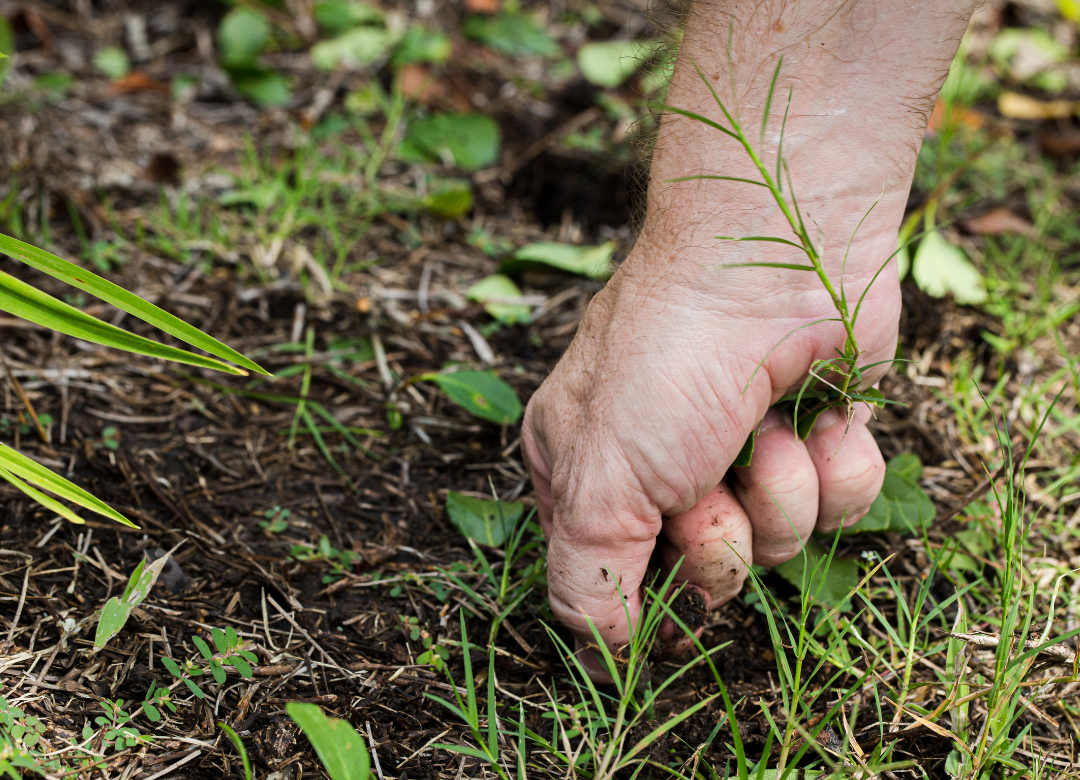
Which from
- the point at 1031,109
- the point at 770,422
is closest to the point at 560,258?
the point at 770,422

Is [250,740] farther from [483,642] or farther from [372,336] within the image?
[372,336]

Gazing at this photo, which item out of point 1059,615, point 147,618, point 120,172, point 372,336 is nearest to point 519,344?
point 372,336

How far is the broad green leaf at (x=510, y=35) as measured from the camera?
8.63 ft

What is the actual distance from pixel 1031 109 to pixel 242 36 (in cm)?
262

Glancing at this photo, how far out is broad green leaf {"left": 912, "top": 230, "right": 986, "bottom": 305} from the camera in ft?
5.36

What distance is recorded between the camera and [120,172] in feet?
6.36

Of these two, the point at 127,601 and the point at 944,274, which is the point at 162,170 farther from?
the point at 944,274

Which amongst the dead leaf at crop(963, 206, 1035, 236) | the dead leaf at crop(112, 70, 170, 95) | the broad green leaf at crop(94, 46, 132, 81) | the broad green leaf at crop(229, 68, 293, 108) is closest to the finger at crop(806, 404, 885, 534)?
the dead leaf at crop(963, 206, 1035, 236)

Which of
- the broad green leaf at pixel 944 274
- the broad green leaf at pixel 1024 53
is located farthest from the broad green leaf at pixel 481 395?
the broad green leaf at pixel 1024 53

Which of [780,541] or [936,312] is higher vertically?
[936,312]

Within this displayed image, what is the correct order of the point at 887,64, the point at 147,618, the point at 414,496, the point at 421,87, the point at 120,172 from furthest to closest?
the point at 421,87
the point at 120,172
the point at 414,496
the point at 147,618
the point at 887,64

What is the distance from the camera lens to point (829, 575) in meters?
1.13

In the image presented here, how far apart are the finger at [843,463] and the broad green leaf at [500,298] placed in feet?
2.46

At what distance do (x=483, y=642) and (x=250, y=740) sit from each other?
313 millimetres
